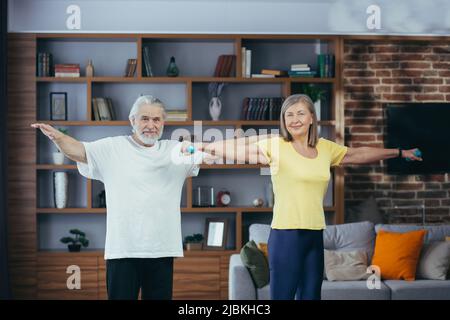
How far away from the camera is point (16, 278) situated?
5.70 m

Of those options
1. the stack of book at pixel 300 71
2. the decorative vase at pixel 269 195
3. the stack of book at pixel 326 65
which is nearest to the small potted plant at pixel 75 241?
the decorative vase at pixel 269 195

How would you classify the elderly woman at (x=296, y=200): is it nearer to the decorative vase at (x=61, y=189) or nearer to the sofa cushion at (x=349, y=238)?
the sofa cushion at (x=349, y=238)

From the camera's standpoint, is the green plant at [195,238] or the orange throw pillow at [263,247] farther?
the green plant at [195,238]

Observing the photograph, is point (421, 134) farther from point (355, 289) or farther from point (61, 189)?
point (61, 189)

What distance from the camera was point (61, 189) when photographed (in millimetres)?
5789

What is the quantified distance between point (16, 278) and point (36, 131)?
1156 mm

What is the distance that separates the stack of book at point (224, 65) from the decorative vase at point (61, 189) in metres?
1.46

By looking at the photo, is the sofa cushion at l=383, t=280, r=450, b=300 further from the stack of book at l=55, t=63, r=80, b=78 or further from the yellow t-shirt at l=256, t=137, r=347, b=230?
the stack of book at l=55, t=63, r=80, b=78

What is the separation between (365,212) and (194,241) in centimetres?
139

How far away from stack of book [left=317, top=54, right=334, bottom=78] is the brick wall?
0.11 meters

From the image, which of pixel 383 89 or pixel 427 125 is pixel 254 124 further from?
pixel 427 125

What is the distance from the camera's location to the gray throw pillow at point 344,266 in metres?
4.64

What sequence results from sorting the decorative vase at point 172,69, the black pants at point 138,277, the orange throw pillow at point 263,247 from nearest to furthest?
the black pants at point 138,277 < the orange throw pillow at point 263,247 < the decorative vase at point 172,69
